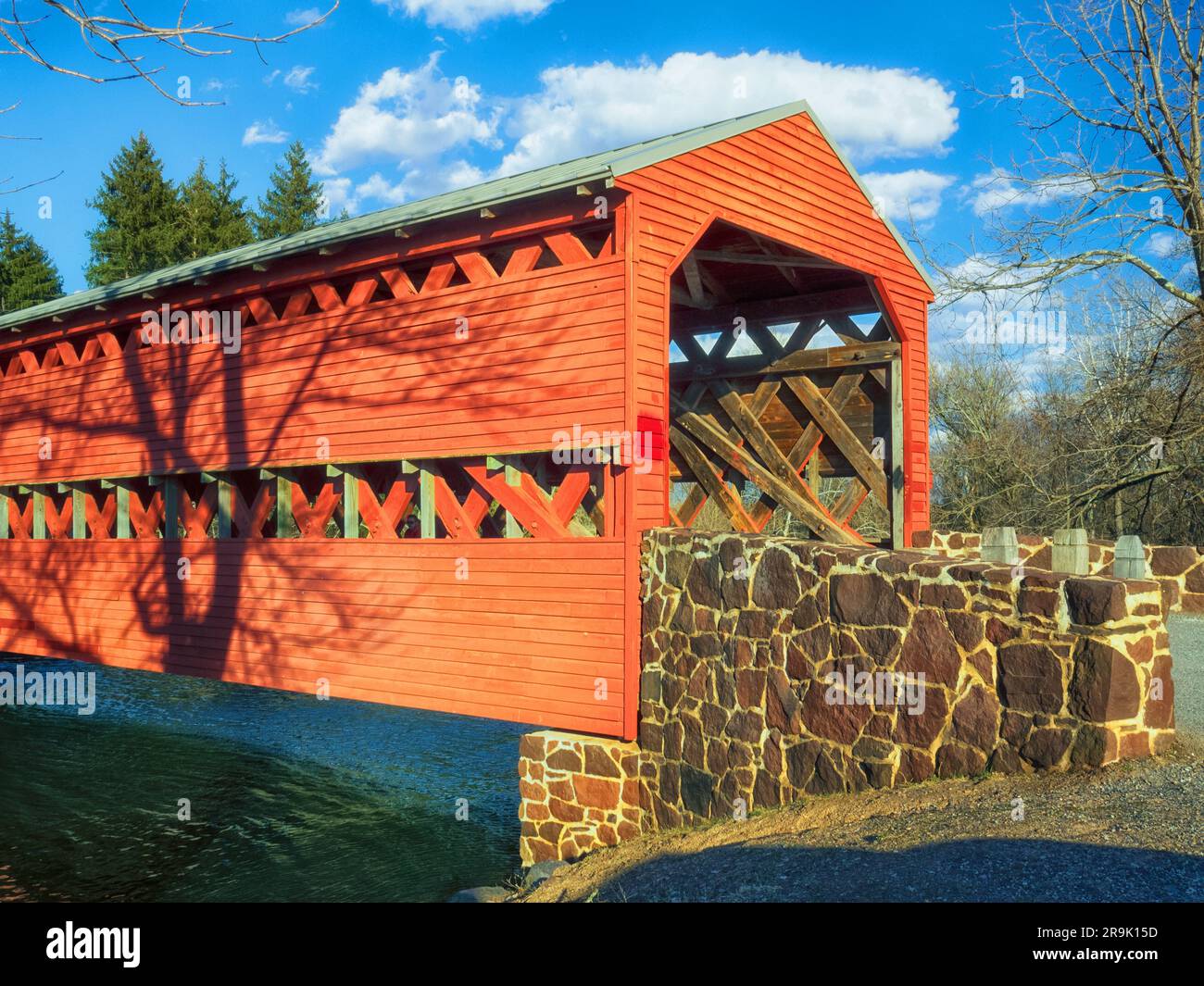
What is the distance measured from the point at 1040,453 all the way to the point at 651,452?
2413cm

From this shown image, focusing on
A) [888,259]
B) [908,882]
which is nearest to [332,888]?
[908,882]

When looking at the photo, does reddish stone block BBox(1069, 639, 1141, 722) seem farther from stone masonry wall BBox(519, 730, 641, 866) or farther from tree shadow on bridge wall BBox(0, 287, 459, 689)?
tree shadow on bridge wall BBox(0, 287, 459, 689)

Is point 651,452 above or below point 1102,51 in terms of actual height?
below

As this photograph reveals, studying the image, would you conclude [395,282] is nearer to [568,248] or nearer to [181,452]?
[568,248]

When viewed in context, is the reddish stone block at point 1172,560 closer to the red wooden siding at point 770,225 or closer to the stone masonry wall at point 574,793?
the red wooden siding at point 770,225

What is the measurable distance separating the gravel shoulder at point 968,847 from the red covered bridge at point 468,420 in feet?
6.83

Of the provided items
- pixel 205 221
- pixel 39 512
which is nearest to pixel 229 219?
pixel 205 221

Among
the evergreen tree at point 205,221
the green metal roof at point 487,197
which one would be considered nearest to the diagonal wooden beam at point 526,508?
the green metal roof at point 487,197

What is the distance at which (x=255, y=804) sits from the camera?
1373cm

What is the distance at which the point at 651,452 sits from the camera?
29.1 feet

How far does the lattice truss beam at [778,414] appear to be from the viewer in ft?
42.0

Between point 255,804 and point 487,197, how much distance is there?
8.78m
